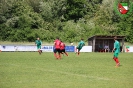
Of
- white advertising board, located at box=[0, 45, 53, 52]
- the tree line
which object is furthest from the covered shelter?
the tree line

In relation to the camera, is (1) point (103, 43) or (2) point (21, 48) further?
(1) point (103, 43)

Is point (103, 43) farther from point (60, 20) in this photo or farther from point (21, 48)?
point (60, 20)

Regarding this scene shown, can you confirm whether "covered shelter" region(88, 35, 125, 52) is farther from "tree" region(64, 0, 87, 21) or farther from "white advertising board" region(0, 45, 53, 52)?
"tree" region(64, 0, 87, 21)

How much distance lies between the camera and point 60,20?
8138cm

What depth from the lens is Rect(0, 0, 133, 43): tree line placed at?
69375 millimetres

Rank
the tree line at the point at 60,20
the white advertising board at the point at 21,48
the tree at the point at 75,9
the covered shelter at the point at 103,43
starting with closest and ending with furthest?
the white advertising board at the point at 21,48
the covered shelter at the point at 103,43
the tree line at the point at 60,20
the tree at the point at 75,9

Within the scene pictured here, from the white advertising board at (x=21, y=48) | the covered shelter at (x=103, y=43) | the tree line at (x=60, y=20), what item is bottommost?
the white advertising board at (x=21, y=48)

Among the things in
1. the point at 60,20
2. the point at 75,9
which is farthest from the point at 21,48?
the point at 75,9

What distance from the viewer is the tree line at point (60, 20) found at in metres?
69.4

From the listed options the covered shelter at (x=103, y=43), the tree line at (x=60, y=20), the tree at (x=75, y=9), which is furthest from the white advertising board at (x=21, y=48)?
the tree at (x=75, y=9)

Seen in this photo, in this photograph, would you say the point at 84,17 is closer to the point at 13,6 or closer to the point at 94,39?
the point at 13,6

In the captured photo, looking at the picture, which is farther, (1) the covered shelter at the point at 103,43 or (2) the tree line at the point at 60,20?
(2) the tree line at the point at 60,20

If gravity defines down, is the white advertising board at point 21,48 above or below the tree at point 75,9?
below

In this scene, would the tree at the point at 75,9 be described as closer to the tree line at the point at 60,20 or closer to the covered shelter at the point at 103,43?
the tree line at the point at 60,20
